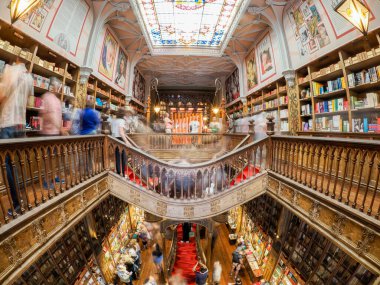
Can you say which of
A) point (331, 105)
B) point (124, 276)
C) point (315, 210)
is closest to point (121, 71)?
point (124, 276)

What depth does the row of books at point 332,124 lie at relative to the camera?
4.75 meters

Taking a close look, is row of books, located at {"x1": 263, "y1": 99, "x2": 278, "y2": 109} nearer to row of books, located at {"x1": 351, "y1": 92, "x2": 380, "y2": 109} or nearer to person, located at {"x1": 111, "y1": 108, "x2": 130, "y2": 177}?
row of books, located at {"x1": 351, "y1": 92, "x2": 380, "y2": 109}

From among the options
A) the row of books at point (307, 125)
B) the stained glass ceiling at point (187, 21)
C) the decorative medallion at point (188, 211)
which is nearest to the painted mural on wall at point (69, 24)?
the stained glass ceiling at point (187, 21)

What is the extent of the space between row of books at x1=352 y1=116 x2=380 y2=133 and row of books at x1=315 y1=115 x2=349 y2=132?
255 millimetres

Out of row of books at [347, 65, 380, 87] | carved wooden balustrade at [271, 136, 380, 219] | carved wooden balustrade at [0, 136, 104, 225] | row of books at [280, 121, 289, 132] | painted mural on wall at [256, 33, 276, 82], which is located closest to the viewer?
carved wooden balustrade at [0, 136, 104, 225]

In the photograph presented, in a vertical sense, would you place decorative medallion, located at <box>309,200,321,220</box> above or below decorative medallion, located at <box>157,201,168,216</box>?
above

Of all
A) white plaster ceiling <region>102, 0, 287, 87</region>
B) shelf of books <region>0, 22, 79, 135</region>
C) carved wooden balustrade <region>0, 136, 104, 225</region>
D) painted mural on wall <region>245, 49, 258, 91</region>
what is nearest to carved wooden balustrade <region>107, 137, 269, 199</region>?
carved wooden balustrade <region>0, 136, 104, 225</region>

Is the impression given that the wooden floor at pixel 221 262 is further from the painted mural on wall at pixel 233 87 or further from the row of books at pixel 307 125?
the painted mural on wall at pixel 233 87

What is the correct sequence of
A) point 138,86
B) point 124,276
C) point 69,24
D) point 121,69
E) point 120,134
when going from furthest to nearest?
point 138,86 < point 121,69 < point 69,24 < point 124,276 < point 120,134

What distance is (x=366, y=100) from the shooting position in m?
4.21

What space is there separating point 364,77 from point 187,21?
6.32 meters

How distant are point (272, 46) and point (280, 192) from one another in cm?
608

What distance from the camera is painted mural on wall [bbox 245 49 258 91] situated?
30.7ft

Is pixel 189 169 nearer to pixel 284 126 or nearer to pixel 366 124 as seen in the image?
pixel 366 124
